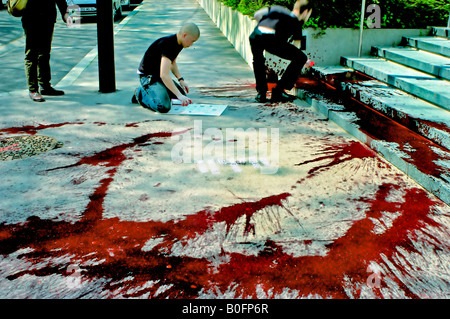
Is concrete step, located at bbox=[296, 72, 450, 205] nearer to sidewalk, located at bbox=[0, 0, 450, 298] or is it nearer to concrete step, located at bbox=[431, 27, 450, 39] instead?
sidewalk, located at bbox=[0, 0, 450, 298]

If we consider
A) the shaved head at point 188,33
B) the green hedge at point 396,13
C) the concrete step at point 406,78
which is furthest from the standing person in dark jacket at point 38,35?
the concrete step at point 406,78

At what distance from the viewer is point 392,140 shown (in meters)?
4.65

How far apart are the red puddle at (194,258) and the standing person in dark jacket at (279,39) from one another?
3.46m

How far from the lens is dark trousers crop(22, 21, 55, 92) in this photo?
638 centimetres

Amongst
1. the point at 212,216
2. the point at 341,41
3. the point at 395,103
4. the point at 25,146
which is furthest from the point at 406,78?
the point at 25,146

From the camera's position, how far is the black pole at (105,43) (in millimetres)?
6967

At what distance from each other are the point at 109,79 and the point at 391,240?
5.53 meters

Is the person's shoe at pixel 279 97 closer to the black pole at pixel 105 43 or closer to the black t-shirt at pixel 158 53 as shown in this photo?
the black t-shirt at pixel 158 53

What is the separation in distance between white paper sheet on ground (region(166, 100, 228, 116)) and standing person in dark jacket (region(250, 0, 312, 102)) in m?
0.83

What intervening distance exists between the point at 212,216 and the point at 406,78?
4.35m

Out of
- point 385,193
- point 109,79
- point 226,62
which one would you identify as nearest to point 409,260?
point 385,193

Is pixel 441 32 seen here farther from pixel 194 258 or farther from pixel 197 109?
pixel 194 258

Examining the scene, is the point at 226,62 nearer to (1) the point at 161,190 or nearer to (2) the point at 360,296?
(1) the point at 161,190

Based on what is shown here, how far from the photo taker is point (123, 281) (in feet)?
8.46
